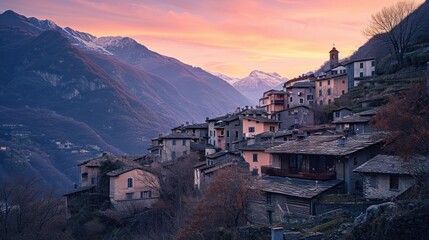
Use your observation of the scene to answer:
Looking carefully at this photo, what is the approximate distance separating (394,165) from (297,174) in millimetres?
8144

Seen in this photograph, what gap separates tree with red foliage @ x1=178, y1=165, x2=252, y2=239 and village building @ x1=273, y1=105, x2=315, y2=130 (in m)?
34.3

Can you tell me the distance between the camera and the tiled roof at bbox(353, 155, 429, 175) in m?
20.5

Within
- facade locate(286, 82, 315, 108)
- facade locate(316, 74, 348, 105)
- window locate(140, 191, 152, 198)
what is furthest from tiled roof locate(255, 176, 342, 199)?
facade locate(286, 82, 315, 108)

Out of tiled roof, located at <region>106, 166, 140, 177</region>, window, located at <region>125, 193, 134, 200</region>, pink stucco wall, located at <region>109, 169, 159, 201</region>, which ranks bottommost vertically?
window, located at <region>125, 193, 134, 200</region>

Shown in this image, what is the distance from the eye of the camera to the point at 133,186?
50469mm

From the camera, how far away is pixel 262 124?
58.0m

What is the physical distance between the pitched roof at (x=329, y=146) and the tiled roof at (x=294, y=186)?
1850 mm

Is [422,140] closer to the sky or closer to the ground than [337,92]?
closer to the ground

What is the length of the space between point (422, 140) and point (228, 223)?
447 inches

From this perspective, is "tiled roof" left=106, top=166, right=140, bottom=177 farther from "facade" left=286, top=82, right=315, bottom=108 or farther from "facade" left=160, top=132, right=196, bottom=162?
"facade" left=286, top=82, right=315, bottom=108

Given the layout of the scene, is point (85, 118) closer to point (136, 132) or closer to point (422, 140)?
point (136, 132)

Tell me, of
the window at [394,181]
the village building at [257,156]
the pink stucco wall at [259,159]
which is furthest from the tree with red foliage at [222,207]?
the pink stucco wall at [259,159]

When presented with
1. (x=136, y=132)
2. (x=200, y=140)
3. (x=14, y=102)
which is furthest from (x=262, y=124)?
(x=14, y=102)

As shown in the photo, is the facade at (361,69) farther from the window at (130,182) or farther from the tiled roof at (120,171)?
the window at (130,182)
